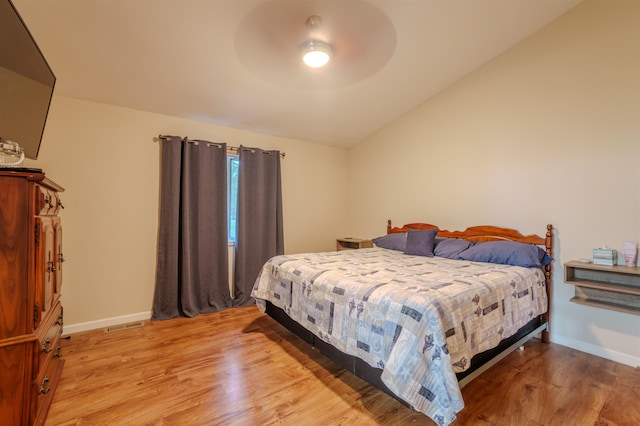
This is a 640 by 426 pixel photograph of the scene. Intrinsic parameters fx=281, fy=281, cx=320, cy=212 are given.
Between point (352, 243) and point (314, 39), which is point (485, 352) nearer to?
point (314, 39)

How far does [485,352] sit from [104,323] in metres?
3.59

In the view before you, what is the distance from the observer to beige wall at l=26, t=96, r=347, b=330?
2828 mm

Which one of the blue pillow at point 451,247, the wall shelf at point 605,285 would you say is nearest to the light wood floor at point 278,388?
the wall shelf at point 605,285

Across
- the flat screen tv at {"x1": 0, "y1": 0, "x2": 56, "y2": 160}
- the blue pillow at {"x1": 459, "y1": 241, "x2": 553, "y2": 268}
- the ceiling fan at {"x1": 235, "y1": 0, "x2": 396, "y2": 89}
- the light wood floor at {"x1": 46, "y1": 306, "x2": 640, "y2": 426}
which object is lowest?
the light wood floor at {"x1": 46, "y1": 306, "x2": 640, "y2": 426}

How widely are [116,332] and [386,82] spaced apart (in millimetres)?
3964

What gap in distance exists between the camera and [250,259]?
3.88 meters

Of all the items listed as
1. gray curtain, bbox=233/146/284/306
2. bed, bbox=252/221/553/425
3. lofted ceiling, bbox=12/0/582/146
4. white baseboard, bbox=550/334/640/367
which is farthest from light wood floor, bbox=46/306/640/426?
lofted ceiling, bbox=12/0/582/146

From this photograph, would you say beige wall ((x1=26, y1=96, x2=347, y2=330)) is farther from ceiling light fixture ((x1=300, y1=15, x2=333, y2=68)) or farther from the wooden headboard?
the wooden headboard

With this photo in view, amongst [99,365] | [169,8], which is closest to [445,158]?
[169,8]

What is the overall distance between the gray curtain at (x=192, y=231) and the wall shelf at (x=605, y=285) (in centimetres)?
367

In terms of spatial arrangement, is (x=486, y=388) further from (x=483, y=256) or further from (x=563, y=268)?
(x=563, y=268)

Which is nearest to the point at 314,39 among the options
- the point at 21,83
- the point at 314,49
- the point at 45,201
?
the point at 314,49

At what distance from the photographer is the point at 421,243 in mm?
3268

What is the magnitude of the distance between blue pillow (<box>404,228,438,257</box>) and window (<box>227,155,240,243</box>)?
226 centimetres
